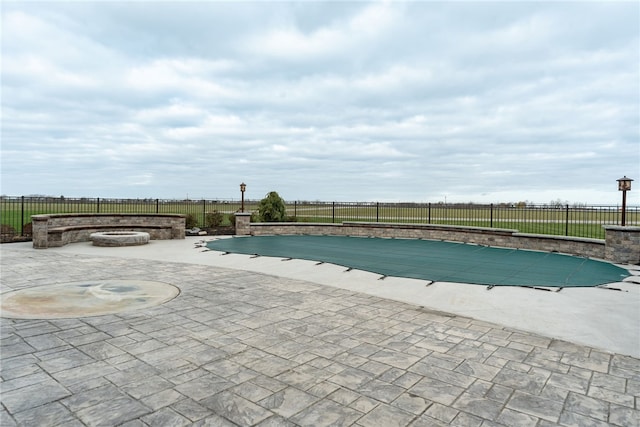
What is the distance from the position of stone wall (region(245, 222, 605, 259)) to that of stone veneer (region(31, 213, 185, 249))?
3.35 metres

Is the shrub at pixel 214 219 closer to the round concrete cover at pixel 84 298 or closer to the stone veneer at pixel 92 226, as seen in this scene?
the stone veneer at pixel 92 226

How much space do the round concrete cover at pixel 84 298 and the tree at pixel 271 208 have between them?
10236mm

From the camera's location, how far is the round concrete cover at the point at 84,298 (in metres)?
4.84

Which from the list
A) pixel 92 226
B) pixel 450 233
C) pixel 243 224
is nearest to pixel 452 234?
pixel 450 233

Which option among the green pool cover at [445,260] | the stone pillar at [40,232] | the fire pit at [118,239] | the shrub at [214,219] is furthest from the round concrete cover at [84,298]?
the shrub at [214,219]

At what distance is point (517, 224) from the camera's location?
19.6m

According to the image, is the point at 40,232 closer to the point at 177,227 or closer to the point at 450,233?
the point at 177,227

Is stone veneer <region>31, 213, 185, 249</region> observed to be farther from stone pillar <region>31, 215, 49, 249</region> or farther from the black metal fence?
the black metal fence

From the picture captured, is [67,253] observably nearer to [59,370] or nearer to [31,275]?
[31,275]

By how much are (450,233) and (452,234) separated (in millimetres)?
92

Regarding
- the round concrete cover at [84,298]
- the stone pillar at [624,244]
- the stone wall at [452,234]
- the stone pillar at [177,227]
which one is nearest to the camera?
the round concrete cover at [84,298]

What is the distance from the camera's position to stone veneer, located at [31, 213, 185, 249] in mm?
10781

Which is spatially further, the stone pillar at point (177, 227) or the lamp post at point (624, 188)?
the stone pillar at point (177, 227)

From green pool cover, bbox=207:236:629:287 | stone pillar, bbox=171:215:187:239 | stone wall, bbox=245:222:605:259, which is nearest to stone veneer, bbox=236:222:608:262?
stone wall, bbox=245:222:605:259
